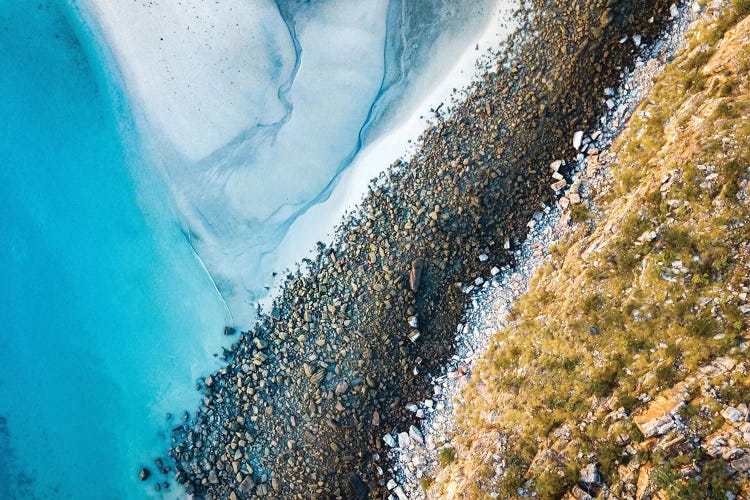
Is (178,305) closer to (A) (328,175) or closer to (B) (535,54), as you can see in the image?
(A) (328,175)

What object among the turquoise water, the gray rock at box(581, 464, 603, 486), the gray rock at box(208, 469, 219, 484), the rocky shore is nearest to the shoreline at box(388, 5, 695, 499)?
the rocky shore

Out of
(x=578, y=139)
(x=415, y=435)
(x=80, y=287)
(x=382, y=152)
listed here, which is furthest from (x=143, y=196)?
(x=578, y=139)

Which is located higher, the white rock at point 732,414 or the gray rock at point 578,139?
the gray rock at point 578,139

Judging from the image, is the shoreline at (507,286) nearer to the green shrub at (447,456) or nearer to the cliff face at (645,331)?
the green shrub at (447,456)

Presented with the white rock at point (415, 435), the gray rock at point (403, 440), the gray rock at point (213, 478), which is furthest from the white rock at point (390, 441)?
the gray rock at point (213, 478)

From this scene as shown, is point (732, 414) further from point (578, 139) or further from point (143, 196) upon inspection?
point (143, 196)

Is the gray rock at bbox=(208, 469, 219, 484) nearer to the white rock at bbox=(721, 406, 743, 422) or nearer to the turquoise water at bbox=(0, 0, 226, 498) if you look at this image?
the turquoise water at bbox=(0, 0, 226, 498)

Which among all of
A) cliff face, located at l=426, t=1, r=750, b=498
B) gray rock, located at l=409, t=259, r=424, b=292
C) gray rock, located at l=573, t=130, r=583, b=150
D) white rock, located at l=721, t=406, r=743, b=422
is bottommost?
white rock, located at l=721, t=406, r=743, b=422
